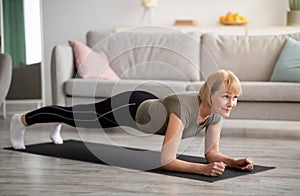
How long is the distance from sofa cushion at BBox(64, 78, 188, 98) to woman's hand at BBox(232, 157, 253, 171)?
1.56 metres

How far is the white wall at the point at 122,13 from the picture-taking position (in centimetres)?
643

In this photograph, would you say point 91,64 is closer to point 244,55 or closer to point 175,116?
point 244,55

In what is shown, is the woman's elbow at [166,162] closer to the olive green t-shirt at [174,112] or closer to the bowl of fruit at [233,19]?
the olive green t-shirt at [174,112]

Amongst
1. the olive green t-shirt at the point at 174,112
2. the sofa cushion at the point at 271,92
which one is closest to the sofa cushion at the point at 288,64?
the sofa cushion at the point at 271,92

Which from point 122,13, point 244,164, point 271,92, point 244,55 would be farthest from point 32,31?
point 244,164

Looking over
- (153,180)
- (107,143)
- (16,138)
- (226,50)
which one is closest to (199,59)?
(226,50)

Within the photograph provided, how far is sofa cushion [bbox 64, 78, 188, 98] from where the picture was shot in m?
4.76

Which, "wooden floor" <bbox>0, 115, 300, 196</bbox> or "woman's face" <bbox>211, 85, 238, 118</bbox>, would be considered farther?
"woman's face" <bbox>211, 85, 238, 118</bbox>

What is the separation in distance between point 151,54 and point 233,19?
1.29m

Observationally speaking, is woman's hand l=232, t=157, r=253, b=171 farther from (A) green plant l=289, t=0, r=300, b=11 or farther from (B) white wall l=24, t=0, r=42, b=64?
(B) white wall l=24, t=0, r=42, b=64

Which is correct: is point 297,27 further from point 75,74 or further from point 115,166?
point 115,166

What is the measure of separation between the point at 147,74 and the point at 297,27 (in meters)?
1.72

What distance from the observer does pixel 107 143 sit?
14.2 ft

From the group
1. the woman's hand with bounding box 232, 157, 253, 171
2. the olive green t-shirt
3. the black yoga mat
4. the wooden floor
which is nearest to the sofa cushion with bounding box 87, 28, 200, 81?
the wooden floor
